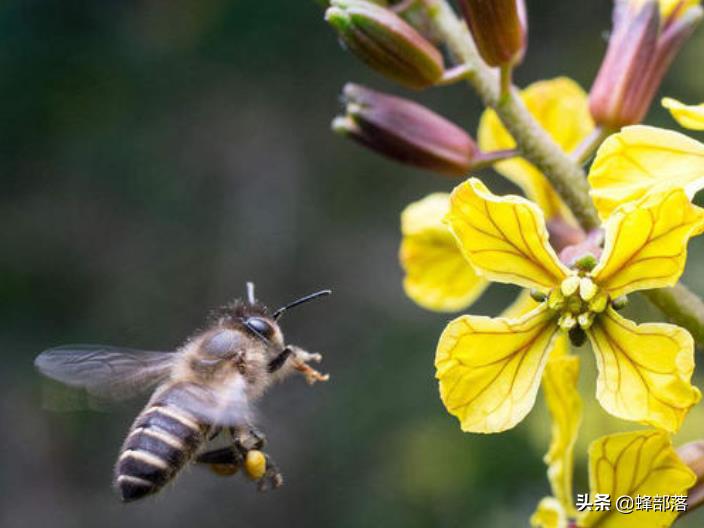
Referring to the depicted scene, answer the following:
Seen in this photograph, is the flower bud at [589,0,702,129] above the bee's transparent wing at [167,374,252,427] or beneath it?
above

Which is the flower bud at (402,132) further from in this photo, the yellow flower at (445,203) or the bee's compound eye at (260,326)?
the bee's compound eye at (260,326)

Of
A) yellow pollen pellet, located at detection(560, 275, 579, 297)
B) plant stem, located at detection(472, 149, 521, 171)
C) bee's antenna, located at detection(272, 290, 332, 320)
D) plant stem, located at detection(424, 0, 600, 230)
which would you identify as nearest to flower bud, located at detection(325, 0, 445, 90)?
plant stem, located at detection(424, 0, 600, 230)

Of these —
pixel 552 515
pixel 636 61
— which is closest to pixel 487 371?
pixel 552 515

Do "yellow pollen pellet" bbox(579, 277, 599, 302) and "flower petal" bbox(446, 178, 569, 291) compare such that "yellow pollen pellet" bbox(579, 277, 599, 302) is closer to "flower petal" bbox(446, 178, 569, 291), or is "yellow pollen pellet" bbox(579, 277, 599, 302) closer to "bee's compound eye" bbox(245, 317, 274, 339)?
"flower petal" bbox(446, 178, 569, 291)

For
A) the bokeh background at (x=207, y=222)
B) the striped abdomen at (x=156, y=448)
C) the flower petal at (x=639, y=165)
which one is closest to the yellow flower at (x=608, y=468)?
the flower petal at (x=639, y=165)

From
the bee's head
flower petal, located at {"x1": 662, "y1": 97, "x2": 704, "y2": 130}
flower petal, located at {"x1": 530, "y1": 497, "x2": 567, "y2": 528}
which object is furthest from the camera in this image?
the bee's head

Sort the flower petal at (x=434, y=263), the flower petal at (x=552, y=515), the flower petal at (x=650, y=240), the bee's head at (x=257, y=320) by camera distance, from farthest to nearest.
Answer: the flower petal at (x=434, y=263)
the bee's head at (x=257, y=320)
the flower petal at (x=552, y=515)
the flower petal at (x=650, y=240)
